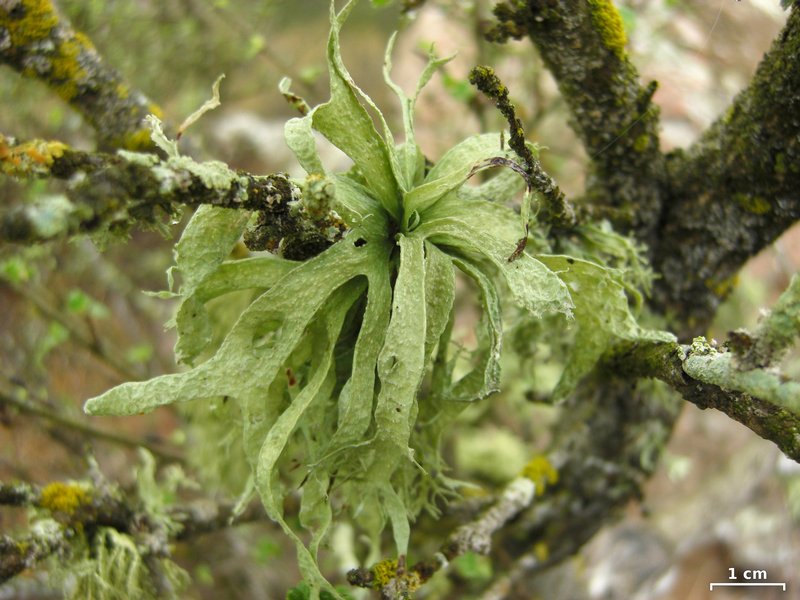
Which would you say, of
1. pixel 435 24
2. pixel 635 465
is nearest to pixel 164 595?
pixel 635 465

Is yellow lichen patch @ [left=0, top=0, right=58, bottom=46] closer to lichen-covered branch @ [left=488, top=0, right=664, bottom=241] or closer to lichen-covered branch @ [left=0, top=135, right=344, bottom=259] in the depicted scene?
lichen-covered branch @ [left=0, top=135, right=344, bottom=259]

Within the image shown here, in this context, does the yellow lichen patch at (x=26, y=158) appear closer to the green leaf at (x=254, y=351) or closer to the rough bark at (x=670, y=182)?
the green leaf at (x=254, y=351)

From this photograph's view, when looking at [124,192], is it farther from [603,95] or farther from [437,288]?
[603,95]

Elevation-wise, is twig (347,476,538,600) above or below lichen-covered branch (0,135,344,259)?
below

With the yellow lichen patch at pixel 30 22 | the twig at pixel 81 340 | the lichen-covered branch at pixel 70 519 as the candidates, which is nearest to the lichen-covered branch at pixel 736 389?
the lichen-covered branch at pixel 70 519

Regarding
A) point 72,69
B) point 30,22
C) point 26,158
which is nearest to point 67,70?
point 72,69

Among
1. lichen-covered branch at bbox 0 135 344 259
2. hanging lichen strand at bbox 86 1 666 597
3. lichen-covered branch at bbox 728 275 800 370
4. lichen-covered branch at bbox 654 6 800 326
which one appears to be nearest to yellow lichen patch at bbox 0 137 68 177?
lichen-covered branch at bbox 0 135 344 259

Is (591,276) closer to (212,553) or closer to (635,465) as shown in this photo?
(635,465)
